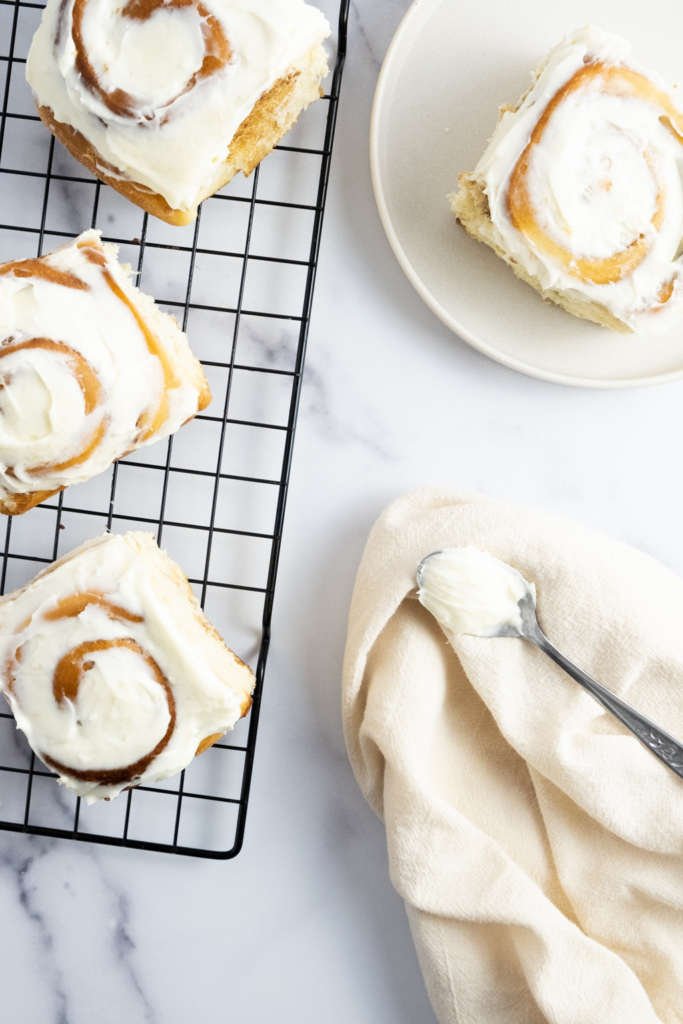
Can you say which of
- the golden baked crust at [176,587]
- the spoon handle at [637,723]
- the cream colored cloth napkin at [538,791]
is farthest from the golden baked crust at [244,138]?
the spoon handle at [637,723]

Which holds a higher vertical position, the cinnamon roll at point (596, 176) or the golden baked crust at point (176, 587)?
the cinnamon roll at point (596, 176)

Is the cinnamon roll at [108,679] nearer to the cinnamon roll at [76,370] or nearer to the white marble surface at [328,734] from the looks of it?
the cinnamon roll at [76,370]

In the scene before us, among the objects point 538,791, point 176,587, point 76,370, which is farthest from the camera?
point 538,791

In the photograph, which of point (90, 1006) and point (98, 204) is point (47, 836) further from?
point (98, 204)

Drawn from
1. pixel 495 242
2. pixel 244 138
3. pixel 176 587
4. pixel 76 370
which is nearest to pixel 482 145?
pixel 495 242

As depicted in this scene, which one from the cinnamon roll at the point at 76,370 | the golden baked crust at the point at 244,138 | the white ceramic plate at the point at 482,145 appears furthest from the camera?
the white ceramic plate at the point at 482,145

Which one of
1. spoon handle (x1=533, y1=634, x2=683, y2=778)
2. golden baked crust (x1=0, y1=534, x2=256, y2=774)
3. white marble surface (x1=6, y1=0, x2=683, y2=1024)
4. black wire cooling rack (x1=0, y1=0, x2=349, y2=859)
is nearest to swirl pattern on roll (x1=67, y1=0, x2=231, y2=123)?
black wire cooling rack (x1=0, y1=0, x2=349, y2=859)

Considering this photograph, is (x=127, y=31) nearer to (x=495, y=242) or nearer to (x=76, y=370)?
(x=76, y=370)

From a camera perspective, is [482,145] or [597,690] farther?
[482,145]
